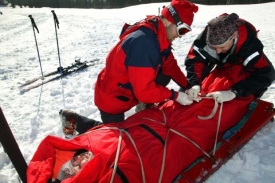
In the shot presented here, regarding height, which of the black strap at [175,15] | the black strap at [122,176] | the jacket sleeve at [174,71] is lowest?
the black strap at [122,176]

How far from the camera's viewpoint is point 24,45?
369 inches

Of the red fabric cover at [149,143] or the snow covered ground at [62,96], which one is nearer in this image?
the red fabric cover at [149,143]

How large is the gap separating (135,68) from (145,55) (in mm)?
159

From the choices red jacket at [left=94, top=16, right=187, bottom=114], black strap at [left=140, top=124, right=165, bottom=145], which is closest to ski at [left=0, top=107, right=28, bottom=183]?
red jacket at [left=94, top=16, right=187, bottom=114]

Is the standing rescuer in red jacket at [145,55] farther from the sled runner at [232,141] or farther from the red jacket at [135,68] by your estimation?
the sled runner at [232,141]

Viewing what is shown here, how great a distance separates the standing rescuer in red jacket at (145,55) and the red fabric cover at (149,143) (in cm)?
23

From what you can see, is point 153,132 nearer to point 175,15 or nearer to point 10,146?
point 175,15

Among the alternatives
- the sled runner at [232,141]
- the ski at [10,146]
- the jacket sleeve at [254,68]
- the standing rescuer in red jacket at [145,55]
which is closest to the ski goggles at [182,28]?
the standing rescuer in red jacket at [145,55]

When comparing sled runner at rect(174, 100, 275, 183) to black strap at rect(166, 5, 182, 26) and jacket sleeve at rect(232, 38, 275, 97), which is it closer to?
jacket sleeve at rect(232, 38, 275, 97)

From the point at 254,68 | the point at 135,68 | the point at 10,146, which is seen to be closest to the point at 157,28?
the point at 135,68

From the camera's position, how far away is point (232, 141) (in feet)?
8.41

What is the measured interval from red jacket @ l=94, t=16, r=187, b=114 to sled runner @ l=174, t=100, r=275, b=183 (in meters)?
0.75

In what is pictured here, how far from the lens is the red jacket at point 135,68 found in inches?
88.4

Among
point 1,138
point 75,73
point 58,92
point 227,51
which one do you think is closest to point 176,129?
point 227,51
